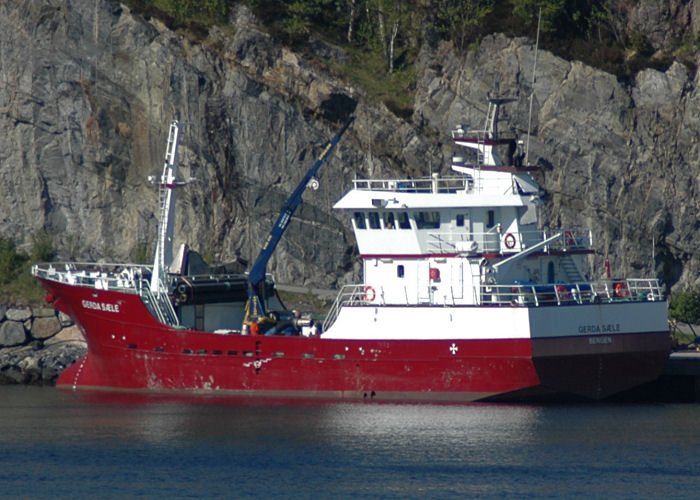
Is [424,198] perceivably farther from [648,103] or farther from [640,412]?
[648,103]

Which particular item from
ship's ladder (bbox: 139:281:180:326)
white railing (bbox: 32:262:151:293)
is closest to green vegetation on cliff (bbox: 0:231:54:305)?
white railing (bbox: 32:262:151:293)

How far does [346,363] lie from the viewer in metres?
44.2

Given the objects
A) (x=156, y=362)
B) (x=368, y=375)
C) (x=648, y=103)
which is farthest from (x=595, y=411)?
(x=648, y=103)

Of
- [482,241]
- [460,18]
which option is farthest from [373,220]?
[460,18]

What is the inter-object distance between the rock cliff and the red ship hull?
12.3 meters

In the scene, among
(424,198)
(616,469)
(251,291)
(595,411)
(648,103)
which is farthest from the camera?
(648,103)

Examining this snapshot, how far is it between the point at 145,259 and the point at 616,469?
1142 inches

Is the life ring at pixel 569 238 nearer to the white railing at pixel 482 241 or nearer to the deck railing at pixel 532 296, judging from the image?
the white railing at pixel 482 241

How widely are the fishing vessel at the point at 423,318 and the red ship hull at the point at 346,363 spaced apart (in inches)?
1.6

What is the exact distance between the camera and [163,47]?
6069 centimetres

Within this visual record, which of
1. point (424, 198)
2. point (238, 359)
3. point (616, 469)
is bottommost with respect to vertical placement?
point (616, 469)

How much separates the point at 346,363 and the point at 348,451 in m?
7.60

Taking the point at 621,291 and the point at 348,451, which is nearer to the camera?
the point at 348,451

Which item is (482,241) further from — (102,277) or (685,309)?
(685,309)
